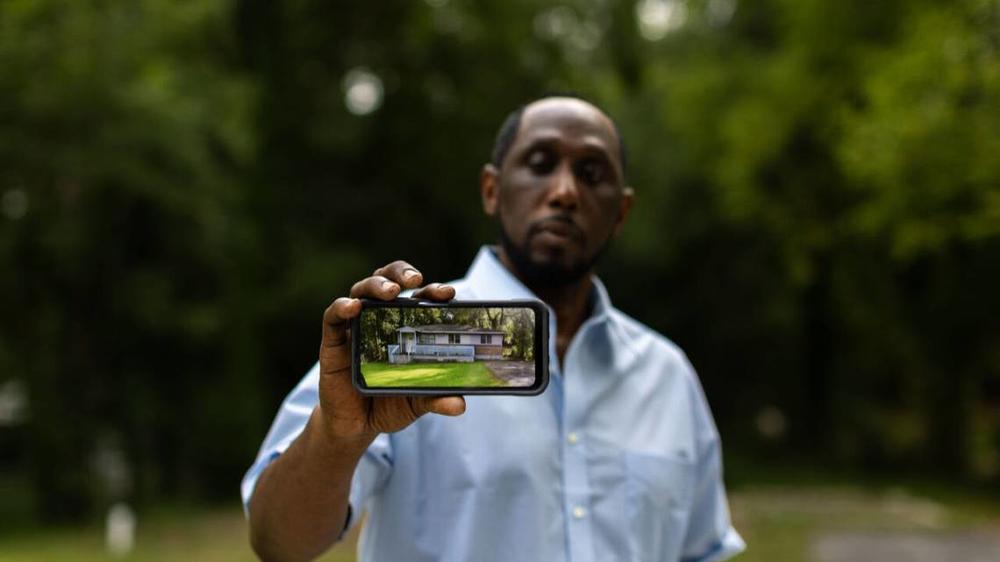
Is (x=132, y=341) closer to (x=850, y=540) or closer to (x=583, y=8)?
(x=583, y=8)

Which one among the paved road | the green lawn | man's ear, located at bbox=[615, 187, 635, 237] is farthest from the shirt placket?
the paved road

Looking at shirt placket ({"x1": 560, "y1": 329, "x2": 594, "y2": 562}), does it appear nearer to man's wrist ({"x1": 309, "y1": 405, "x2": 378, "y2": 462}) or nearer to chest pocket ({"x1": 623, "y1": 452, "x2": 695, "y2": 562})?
chest pocket ({"x1": 623, "y1": 452, "x2": 695, "y2": 562})

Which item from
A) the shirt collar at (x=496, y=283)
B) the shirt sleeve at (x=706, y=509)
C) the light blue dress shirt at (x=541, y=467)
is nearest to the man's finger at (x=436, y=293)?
the light blue dress shirt at (x=541, y=467)

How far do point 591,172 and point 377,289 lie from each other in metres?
0.96

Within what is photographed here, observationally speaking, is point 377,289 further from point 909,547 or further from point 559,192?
point 909,547

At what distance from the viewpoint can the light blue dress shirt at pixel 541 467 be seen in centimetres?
235

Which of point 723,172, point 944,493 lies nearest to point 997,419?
point 944,493

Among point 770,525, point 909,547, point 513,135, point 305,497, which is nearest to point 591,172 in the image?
point 513,135

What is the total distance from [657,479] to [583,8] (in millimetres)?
18358

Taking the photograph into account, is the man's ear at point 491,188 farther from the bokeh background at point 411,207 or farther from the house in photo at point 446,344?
the bokeh background at point 411,207

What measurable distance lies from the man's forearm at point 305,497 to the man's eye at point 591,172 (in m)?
0.91

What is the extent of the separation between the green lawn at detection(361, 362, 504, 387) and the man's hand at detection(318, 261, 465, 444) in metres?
0.04

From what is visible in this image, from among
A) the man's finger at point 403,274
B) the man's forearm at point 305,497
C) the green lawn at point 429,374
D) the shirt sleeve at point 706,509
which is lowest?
the shirt sleeve at point 706,509

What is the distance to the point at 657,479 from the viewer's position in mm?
2564
